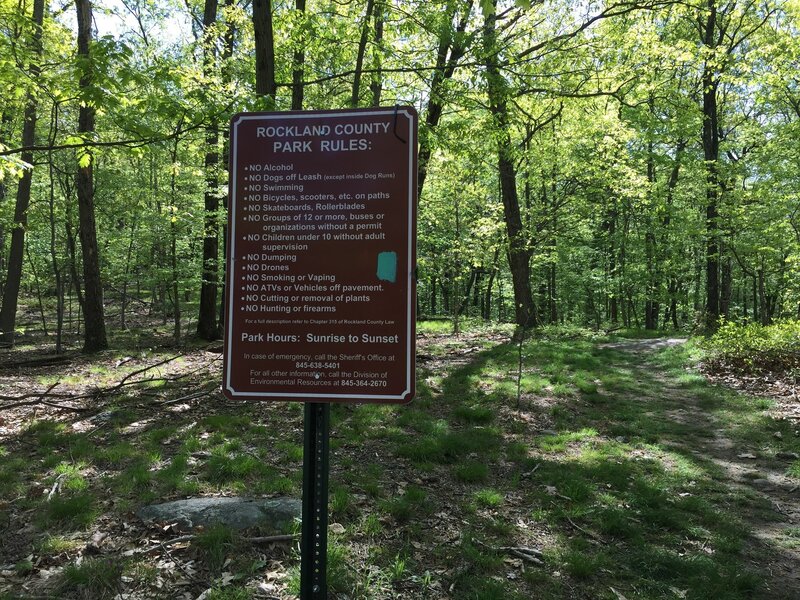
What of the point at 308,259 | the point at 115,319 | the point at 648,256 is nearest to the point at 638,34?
the point at 308,259

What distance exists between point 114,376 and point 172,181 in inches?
213

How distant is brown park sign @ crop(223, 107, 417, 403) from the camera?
2.30 meters

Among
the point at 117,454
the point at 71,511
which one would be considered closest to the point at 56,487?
the point at 71,511

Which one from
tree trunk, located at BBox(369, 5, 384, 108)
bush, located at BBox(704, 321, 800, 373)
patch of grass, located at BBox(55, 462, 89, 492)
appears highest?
tree trunk, located at BBox(369, 5, 384, 108)

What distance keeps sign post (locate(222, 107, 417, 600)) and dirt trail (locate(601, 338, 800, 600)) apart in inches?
137

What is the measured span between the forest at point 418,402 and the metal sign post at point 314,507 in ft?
3.76

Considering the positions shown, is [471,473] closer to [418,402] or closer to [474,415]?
[474,415]

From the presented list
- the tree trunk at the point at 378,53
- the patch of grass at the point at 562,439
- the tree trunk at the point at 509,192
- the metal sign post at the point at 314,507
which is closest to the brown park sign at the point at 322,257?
the metal sign post at the point at 314,507

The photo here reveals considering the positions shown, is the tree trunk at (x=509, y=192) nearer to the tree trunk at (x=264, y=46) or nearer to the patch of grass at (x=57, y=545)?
the tree trunk at (x=264, y=46)

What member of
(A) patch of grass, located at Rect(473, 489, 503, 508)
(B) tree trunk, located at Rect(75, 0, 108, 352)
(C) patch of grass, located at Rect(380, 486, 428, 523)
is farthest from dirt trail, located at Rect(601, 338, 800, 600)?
(B) tree trunk, located at Rect(75, 0, 108, 352)

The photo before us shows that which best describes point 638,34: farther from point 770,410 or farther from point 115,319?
point 115,319

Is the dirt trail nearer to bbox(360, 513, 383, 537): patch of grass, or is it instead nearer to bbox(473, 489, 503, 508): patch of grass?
bbox(473, 489, 503, 508): patch of grass

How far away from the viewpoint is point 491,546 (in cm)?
397

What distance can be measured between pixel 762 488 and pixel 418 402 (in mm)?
4579
